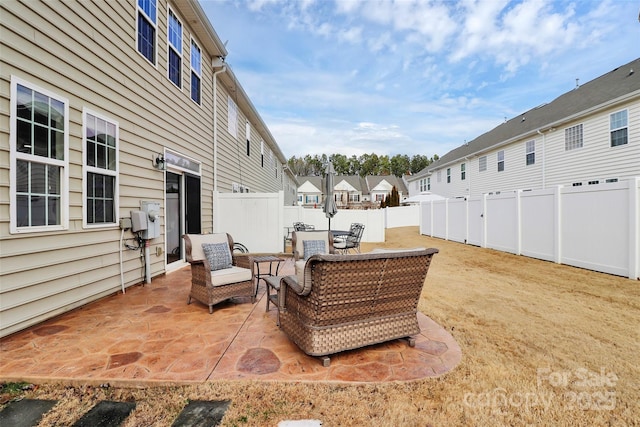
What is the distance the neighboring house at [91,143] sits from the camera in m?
3.08

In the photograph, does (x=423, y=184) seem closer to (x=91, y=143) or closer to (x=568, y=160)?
(x=568, y=160)

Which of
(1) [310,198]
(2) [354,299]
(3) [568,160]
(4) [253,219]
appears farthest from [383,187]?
(2) [354,299]

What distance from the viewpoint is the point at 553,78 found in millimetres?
14094

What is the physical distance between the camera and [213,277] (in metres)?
3.86

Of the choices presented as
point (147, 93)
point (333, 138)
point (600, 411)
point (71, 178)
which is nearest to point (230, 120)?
point (147, 93)

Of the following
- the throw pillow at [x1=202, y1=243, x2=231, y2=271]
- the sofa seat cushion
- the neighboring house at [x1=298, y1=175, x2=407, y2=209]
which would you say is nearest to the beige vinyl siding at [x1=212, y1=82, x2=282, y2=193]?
the throw pillow at [x1=202, y1=243, x2=231, y2=271]

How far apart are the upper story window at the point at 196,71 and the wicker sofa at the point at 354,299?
21.2ft

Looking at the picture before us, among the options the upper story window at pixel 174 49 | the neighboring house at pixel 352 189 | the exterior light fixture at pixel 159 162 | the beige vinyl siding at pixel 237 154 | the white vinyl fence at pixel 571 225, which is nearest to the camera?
the white vinyl fence at pixel 571 225

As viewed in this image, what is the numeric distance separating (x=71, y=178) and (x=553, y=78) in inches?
734

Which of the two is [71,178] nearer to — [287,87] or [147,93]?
[147,93]

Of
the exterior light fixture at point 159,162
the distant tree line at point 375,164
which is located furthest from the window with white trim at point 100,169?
the distant tree line at point 375,164

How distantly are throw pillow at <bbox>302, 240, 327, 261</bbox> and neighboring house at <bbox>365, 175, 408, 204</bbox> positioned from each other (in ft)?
120

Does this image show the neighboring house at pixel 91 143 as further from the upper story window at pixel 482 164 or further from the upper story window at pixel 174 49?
the upper story window at pixel 482 164

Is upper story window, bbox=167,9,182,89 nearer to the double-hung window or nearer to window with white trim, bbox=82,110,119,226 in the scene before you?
window with white trim, bbox=82,110,119,226
